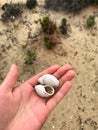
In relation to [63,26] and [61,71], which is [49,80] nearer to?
[61,71]

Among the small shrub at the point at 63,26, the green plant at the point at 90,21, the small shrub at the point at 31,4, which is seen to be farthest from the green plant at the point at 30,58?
the green plant at the point at 90,21

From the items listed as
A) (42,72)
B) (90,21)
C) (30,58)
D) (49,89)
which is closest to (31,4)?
(90,21)

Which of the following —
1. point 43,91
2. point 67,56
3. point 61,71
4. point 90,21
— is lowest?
point 67,56

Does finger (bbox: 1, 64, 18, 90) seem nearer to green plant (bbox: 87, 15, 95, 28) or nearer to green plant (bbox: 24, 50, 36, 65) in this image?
green plant (bbox: 24, 50, 36, 65)

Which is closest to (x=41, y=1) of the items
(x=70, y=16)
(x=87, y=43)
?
(x=70, y=16)

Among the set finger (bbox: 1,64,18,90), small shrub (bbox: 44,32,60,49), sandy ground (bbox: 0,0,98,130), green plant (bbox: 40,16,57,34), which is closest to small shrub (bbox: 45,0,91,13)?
sandy ground (bbox: 0,0,98,130)

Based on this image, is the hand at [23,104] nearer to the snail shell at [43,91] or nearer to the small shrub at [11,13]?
the snail shell at [43,91]
